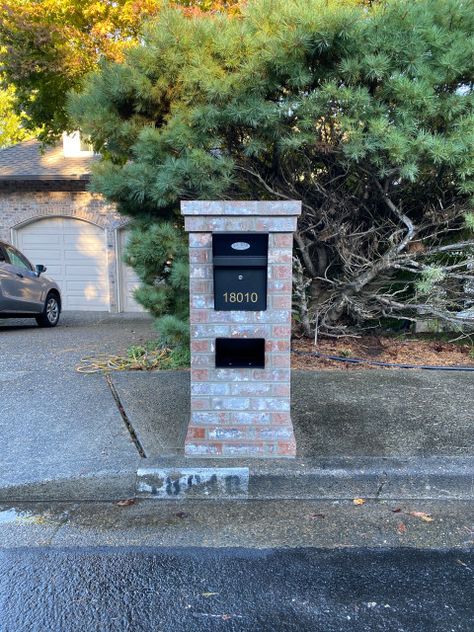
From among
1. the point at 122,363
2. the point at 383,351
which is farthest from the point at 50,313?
the point at 383,351

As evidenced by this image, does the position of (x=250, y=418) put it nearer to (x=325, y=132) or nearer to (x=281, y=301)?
(x=281, y=301)

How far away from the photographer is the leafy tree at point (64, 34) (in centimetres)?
786

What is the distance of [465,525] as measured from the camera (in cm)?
305

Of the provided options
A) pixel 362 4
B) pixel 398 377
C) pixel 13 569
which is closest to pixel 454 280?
pixel 398 377

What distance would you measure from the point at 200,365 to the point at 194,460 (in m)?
0.65

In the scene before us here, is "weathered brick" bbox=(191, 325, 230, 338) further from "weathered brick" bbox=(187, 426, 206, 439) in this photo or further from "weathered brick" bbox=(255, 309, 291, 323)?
"weathered brick" bbox=(187, 426, 206, 439)

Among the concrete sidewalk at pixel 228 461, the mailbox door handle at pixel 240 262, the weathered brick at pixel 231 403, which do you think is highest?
the mailbox door handle at pixel 240 262

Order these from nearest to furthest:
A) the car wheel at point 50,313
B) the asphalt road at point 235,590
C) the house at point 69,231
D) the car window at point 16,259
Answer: the asphalt road at point 235,590 → the car window at point 16,259 → the car wheel at point 50,313 → the house at point 69,231

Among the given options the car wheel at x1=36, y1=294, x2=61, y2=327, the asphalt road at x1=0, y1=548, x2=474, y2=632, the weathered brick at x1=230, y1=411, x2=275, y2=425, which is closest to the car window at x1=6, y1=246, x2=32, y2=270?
the car wheel at x1=36, y1=294, x2=61, y2=327

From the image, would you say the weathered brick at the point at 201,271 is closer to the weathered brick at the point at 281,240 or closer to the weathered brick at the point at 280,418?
the weathered brick at the point at 281,240

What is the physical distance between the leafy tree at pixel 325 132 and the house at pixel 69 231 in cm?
731

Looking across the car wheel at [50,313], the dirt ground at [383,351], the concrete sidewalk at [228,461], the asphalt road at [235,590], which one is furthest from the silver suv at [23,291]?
the asphalt road at [235,590]

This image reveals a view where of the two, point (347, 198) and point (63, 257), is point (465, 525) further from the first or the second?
point (63, 257)

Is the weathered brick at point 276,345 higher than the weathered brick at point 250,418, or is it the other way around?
the weathered brick at point 276,345
